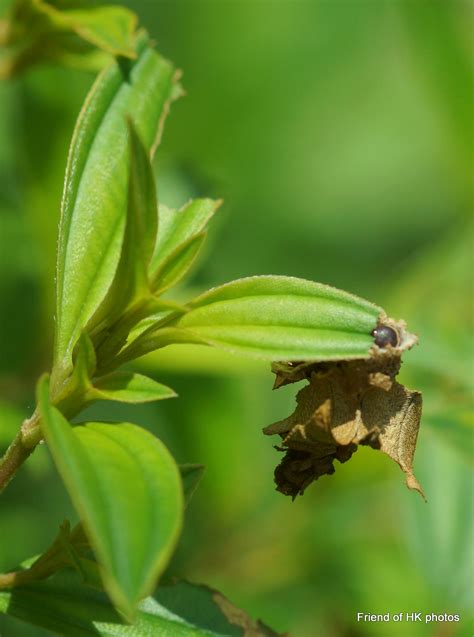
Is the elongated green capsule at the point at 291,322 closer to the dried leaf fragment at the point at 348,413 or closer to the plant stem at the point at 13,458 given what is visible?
the dried leaf fragment at the point at 348,413

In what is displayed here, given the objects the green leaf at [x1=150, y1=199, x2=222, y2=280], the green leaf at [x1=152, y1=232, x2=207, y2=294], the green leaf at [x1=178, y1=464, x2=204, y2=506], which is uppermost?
the green leaf at [x1=150, y1=199, x2=222, y2=280]

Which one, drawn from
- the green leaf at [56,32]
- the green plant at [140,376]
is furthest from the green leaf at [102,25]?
the green plant at [140,376]

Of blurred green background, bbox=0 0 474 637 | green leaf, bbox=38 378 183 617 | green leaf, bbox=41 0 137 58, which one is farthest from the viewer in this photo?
blurred green background, bbox=0 0 474 637

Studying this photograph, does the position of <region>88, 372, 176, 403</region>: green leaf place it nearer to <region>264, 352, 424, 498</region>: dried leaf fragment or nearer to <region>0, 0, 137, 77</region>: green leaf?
<region>264, 352, 424, 498</region>: dried leaf fragment

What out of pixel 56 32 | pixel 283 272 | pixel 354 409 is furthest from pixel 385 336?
pixel 283 272

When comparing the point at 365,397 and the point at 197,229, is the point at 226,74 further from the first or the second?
the point at 365,397

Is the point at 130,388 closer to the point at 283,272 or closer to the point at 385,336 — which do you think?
the point at 385,336

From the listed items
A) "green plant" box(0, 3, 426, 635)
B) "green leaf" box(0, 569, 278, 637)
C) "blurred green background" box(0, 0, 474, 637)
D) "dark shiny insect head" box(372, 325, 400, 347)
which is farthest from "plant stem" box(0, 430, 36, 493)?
"blurred green background" box(0, 0, 474, 637)
